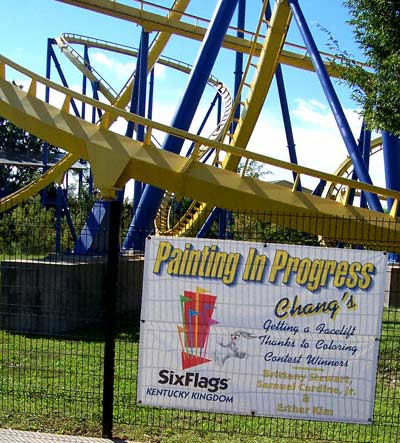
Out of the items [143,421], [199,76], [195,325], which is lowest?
[143,421]

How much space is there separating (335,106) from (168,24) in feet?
24.8

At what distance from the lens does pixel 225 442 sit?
5477mm

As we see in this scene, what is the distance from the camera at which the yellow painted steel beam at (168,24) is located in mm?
18594

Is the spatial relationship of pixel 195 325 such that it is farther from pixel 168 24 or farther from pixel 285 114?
pixel 168 24

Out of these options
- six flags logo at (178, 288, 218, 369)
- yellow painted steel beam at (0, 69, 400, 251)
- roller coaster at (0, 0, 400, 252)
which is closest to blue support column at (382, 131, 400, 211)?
roller coaster at (0, 0, 400, 252)

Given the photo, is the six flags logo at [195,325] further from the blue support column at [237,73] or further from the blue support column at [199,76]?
the blue support column at [237,73]

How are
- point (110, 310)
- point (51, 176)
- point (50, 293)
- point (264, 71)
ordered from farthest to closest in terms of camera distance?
point (51, 176) < point (264, 71) < point (50, 293) < point (110, 310)

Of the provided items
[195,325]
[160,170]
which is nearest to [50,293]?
[160,170]

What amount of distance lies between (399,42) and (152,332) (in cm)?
487

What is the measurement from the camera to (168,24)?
19.5 metres

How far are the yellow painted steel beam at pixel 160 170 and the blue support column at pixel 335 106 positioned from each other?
123 cm

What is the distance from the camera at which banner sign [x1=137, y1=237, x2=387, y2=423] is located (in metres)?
5.19

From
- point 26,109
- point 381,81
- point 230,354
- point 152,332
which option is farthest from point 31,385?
point 26,109

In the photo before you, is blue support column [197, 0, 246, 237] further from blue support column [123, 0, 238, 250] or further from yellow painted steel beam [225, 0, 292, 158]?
blue support column [123, 0, 238, 250]
